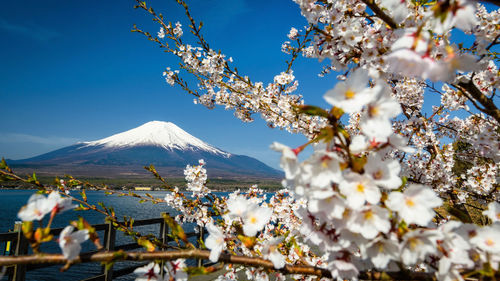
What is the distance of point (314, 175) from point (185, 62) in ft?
10.7

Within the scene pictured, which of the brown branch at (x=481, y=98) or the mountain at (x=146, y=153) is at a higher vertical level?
the mountain at (x=146, y=153)

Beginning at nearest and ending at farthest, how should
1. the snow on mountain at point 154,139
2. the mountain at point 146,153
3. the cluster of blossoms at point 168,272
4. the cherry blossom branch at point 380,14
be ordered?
1. the cluster of blossoms at point 168,272
2. the cherry blossom branch at point 380,14
3. the mountain at point 146,153
4. the snow on mountain at point 154,139

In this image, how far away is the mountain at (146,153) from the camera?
409 ft

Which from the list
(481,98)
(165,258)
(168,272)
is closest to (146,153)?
(168,272)

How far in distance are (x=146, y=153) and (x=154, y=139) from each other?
8.57m

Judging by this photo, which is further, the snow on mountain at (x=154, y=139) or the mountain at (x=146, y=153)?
the snow on mountain at (x=154, y=139)

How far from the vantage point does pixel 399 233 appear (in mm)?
595

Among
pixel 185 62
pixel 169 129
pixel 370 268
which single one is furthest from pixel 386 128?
pixel 169 129

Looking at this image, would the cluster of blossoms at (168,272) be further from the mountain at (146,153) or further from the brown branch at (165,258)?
the mountain at (146,153)

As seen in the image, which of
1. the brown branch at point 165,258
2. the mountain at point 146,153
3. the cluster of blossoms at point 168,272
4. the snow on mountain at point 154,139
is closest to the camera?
the brown branch at point 165,258

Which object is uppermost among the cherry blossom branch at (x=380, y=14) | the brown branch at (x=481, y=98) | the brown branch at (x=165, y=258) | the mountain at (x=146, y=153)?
the mountain at (x=146, y=153)

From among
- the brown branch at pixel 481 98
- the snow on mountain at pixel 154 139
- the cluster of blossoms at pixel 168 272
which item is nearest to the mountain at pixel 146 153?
the snow on mountain at pixel 154 139

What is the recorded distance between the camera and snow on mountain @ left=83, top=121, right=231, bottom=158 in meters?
142

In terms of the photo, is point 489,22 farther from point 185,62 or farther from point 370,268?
point 185,62
